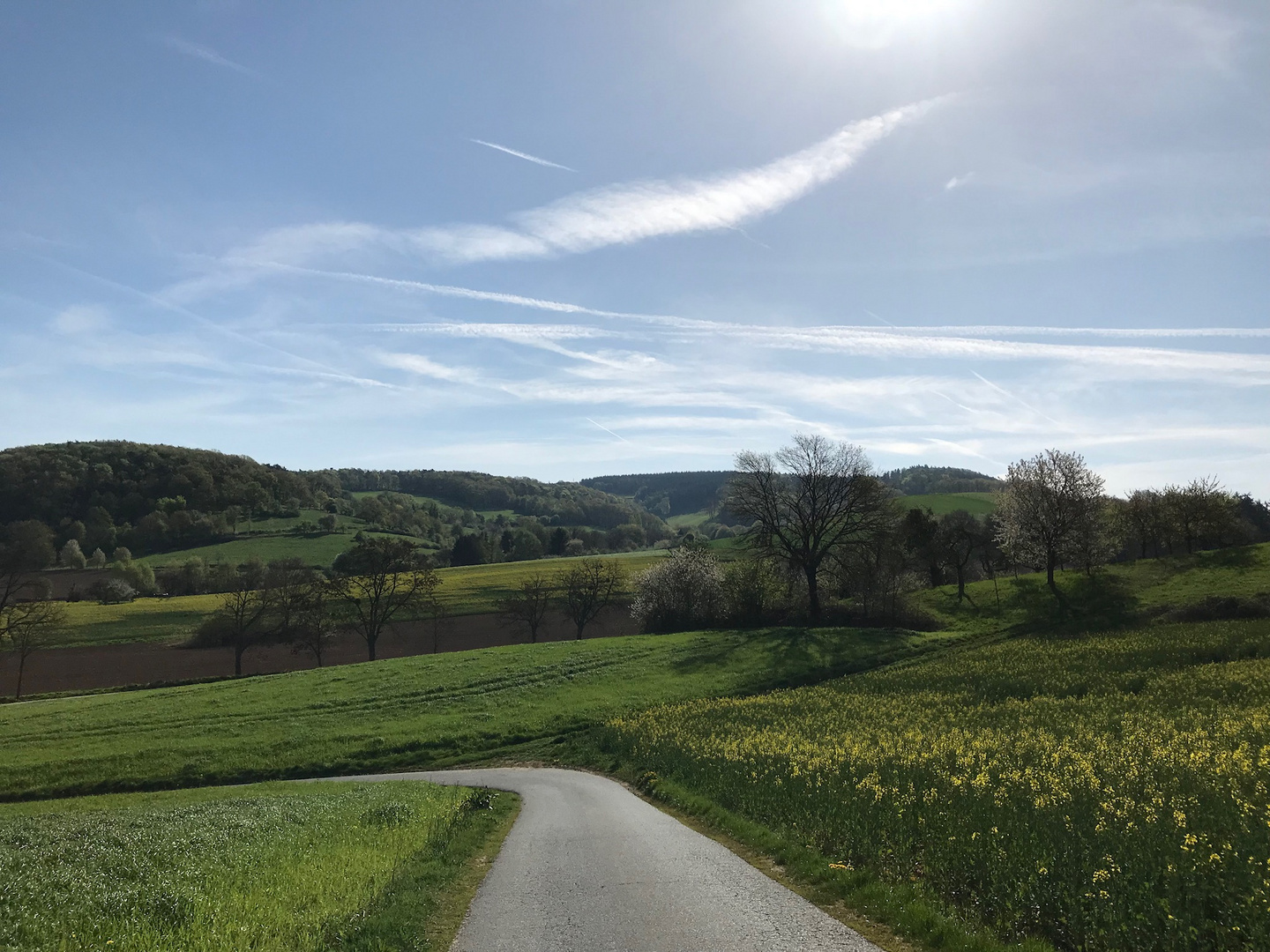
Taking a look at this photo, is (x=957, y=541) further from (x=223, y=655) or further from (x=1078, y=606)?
(x=223, y=655)

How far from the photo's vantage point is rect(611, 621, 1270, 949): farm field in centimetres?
773

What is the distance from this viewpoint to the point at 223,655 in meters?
73.0

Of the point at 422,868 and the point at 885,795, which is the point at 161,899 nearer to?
the point at 422,868

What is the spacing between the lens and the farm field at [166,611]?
7931cm

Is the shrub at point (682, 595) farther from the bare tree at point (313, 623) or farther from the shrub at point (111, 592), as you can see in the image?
the shrub at point (111, 592)

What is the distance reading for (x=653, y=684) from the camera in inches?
1708

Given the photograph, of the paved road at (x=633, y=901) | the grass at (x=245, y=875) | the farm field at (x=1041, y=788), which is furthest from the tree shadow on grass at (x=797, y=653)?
the paved road at (x=633, y=901)

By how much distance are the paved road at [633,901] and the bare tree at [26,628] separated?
67335mm

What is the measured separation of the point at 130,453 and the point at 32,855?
197530mm

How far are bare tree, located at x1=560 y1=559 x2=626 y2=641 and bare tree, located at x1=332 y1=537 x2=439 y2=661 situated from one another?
1581 cm

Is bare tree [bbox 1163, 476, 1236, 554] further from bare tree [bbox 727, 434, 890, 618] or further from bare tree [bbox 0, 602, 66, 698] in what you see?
bare tree [bbox 0, 602, 66, 698]

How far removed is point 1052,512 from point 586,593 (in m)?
47.2

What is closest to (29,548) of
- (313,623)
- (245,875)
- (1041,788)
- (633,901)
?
(313,623)

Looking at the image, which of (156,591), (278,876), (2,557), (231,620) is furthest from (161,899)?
(2,557)
